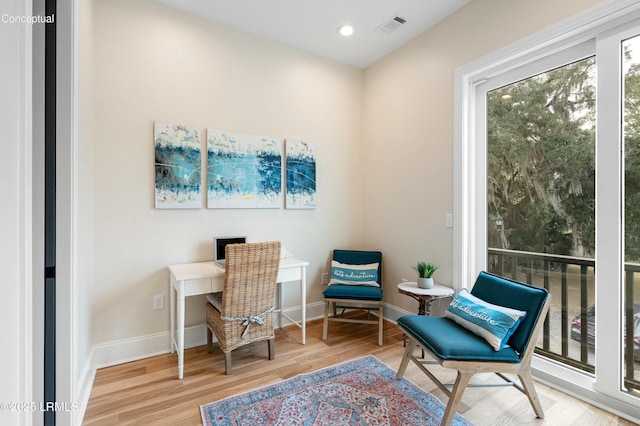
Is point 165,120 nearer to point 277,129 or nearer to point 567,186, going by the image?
point 277,129

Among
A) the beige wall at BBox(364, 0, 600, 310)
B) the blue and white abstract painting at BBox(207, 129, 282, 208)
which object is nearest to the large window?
the beige wall at BBox(364, 0, 600, 310)

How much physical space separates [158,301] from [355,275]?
180 cm

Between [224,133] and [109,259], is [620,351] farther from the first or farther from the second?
[109,259]

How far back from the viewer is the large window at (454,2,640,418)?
179 centimetres

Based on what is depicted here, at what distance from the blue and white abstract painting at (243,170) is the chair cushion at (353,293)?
1010 millimetres

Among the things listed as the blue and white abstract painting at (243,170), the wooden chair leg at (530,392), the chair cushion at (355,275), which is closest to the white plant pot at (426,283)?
the chair cushion at (355,275)

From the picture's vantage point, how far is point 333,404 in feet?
6.15

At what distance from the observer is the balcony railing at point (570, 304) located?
72.4 inches

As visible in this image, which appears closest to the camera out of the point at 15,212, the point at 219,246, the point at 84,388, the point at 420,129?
the point at 15,212

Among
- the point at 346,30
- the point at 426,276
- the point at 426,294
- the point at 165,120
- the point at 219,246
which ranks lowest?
the point at 426,294

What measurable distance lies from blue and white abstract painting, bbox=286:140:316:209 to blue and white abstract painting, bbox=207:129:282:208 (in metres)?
0.11

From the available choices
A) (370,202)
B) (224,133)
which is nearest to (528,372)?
(370,202)

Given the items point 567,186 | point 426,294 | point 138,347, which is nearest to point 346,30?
point 567,186

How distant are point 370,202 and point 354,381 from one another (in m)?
1.99
